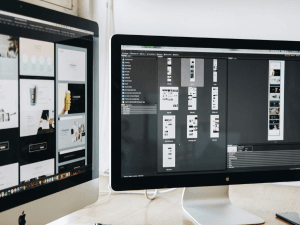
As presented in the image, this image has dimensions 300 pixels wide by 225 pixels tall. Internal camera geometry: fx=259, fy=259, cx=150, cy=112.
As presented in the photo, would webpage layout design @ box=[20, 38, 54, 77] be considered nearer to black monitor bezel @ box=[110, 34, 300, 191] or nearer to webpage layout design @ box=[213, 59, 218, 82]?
black monitor bezel @ box=[110, 34, 300, 191]

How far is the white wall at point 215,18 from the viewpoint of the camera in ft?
3.36

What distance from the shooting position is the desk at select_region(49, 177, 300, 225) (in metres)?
0.71

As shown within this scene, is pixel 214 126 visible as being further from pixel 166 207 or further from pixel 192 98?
pixel 166 207

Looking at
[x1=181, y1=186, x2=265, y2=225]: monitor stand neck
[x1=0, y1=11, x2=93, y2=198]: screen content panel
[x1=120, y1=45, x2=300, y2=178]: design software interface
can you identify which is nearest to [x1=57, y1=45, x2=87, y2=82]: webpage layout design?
[x1=0, y1=11, x2=93, y2=198]: screen content panel

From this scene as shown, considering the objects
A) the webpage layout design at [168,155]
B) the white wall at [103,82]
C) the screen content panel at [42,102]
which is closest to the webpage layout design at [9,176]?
the screen content panel at [42,102]

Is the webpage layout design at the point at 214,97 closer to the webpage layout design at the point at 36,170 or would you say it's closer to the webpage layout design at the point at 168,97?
the webpage layout design at the point at 168,97

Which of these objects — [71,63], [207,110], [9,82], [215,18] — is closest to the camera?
[9,82]

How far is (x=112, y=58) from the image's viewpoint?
2.16 feet

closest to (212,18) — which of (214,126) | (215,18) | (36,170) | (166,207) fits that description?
(215,18)

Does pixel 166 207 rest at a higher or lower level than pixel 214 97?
lower

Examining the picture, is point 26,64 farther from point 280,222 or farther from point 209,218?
point 280,222

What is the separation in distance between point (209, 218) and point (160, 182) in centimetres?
17

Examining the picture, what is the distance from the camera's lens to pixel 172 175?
69 cm

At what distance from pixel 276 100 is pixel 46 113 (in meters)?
0.61
